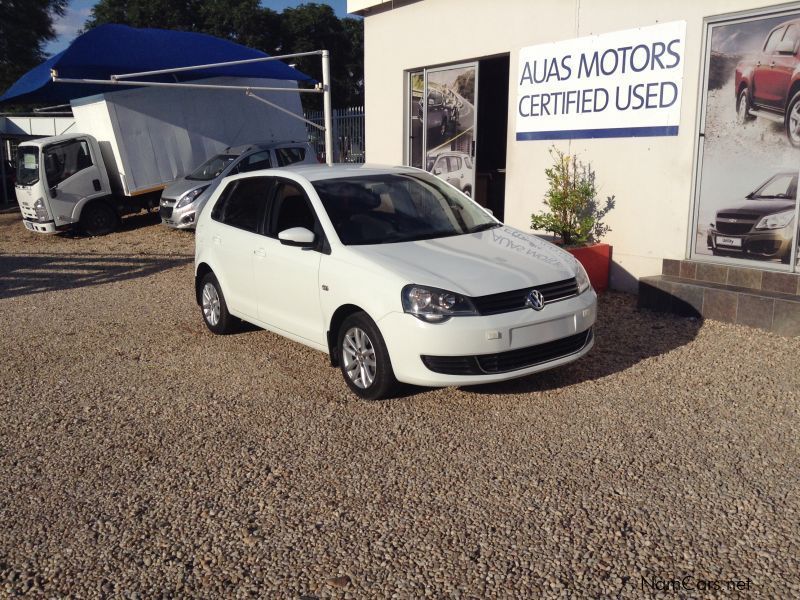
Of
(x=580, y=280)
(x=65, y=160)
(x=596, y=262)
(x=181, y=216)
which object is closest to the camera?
(x=580, y=280)

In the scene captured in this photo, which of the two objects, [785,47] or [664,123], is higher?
[785,47]

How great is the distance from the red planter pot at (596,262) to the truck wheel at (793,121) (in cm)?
230

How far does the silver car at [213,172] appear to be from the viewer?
→ 50.7 ft

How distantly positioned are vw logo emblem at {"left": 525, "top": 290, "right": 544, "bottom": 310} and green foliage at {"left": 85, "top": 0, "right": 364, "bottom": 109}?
39.8 meters

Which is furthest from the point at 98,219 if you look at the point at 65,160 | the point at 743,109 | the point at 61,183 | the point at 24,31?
the point at 24,31

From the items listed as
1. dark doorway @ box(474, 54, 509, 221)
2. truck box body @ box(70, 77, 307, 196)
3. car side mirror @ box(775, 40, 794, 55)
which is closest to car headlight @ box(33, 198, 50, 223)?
truck box body @ box(70, 77, 307, 196)

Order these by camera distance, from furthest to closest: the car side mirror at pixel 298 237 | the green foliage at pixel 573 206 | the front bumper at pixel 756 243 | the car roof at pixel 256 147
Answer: the car roof at pixel 256 147 → the green foliage at pixel 573 206 → the front bumper at pixel 756 243 → the car side mirror at pixel 298 237

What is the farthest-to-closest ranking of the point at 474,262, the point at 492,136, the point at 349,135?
the point at 349,135 → the point at 492,136 → the point at 474,262

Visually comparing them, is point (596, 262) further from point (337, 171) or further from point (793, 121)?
point (337, 171)

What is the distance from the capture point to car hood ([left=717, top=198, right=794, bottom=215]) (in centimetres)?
741

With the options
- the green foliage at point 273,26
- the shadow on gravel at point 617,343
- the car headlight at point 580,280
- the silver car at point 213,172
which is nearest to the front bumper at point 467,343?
the car headlight at point 580,280

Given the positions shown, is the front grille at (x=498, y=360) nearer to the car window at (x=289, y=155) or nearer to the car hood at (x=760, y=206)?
the car hood at (x=760, y=206)

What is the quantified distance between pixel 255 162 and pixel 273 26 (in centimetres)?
3358

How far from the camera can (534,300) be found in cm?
530
